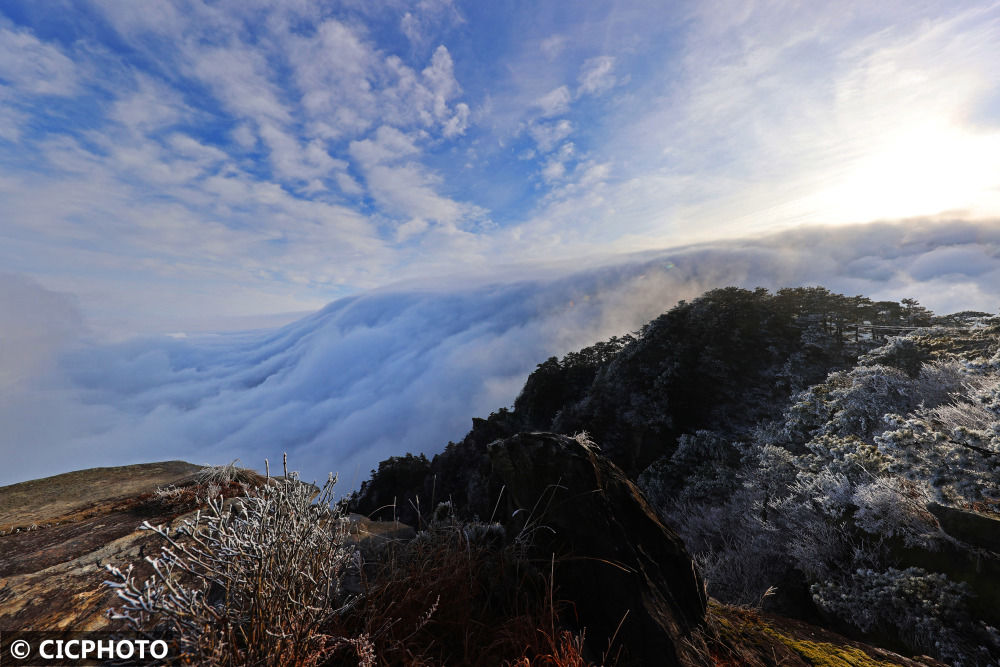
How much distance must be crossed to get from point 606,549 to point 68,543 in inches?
187

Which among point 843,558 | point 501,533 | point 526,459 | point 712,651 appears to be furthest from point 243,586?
point 843,558

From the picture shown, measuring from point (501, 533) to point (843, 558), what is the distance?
1049 cm

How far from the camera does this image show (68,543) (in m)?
3.32

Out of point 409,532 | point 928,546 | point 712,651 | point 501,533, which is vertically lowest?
point 928,546

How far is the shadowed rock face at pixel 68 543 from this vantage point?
7.70 ft

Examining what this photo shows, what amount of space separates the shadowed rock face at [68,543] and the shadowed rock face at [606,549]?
2.72 meters

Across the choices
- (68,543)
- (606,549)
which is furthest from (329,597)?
(68,543)

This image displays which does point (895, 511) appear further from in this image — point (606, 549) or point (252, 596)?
point (252, 596)

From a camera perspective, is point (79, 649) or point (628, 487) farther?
point (628, 487)

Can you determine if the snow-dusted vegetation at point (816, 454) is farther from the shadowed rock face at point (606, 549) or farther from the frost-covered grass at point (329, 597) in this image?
the frost-covered grass at point (329, 597)

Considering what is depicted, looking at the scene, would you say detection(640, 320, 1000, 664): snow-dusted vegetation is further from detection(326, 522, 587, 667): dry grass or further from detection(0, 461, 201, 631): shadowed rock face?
detection(0, 461, 201, 631): shadowed rock face

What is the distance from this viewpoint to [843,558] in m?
8.82

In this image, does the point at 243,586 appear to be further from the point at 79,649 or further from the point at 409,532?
the point at 409,532

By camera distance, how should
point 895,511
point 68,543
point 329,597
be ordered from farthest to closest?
1. point 895,511
2. point 68,543
3. point 329,597
